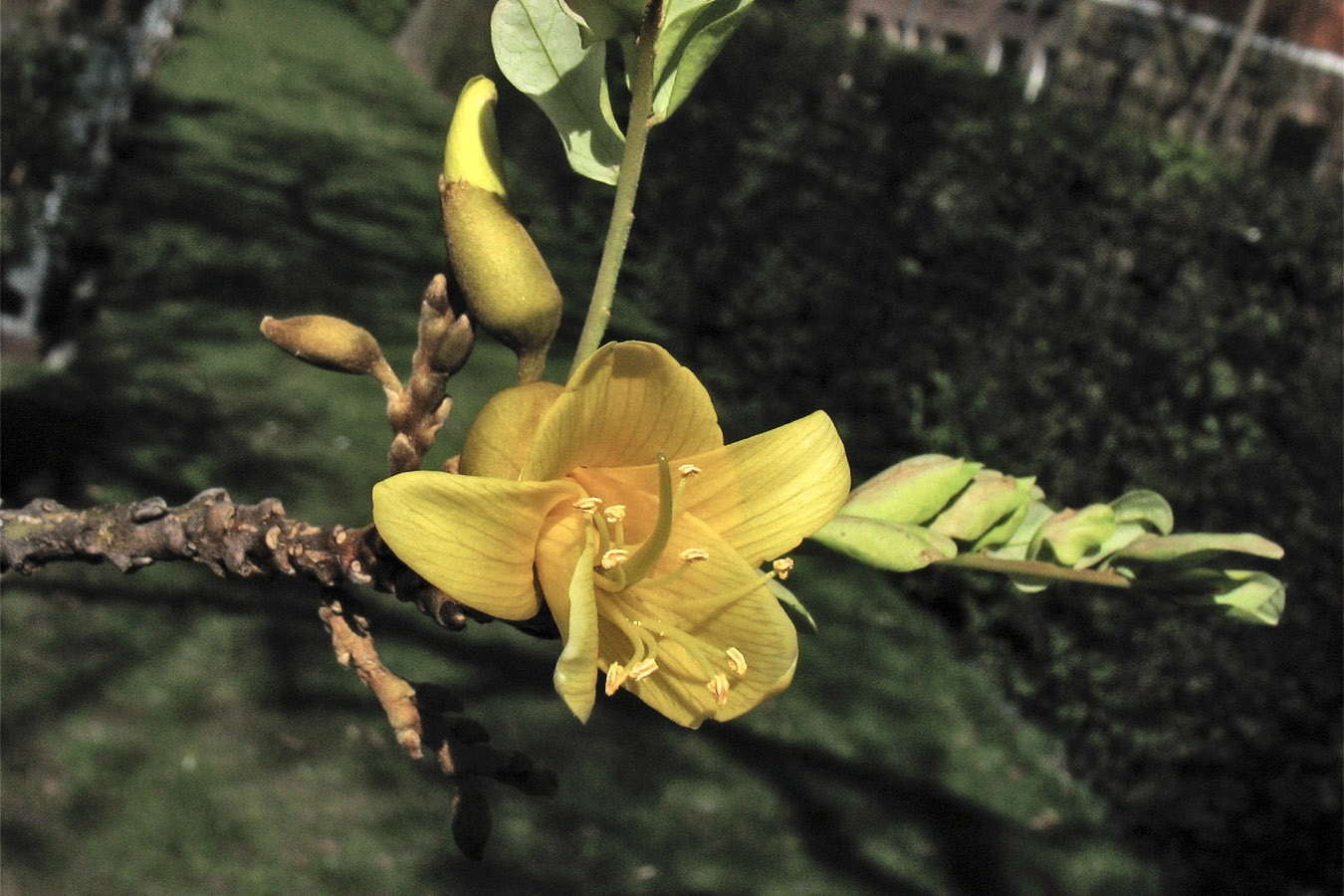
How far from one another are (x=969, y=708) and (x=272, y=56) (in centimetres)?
1433

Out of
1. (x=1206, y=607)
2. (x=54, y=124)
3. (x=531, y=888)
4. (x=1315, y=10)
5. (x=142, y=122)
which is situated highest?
(x=1315, y=10)

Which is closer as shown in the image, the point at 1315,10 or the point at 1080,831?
the point at 1080,831

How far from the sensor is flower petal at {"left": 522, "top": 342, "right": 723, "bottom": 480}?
0.87 metres

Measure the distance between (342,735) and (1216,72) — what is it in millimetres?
13240

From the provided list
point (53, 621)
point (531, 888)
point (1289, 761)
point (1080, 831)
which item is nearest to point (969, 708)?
point (1080, 831)

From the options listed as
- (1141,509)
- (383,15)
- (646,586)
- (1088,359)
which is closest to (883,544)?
(646,586)

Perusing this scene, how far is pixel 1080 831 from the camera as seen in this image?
5.79 metres

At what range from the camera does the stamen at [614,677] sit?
36.2 inches

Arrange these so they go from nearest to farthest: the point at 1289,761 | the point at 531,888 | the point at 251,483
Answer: the point at 531,888, the point at 1289,761, the point at 251,483

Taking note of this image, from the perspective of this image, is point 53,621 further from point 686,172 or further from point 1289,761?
point 686,172

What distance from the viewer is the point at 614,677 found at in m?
0.93

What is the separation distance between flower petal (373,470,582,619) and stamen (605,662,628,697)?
0.09 meters

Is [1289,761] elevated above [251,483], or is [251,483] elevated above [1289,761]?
[1289,761]

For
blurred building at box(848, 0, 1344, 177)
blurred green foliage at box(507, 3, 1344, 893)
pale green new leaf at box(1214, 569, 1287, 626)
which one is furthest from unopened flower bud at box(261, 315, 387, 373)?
blurred building at box(848, 0, 1344, 177)
